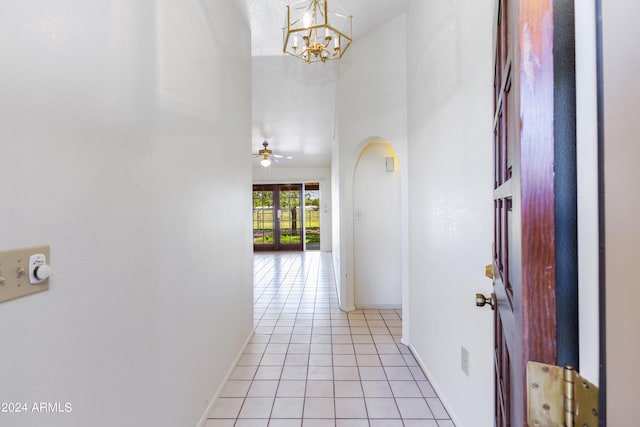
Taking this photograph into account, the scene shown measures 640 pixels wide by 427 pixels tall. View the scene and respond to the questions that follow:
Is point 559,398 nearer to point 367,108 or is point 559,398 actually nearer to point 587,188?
point 587,188

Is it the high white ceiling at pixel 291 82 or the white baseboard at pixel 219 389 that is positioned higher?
the high white ceiling at pixel 291 82

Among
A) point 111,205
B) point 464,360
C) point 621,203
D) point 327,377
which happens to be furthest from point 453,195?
point 111,205

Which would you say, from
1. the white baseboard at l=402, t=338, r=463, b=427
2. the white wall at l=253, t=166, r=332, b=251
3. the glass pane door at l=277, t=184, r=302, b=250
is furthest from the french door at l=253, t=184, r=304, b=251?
the white baseboard at l=402, t=338, r=463, b=427

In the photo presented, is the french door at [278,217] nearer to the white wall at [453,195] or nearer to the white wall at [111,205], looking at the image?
the white wall at [453,195]

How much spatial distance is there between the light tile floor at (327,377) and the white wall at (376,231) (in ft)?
0.86

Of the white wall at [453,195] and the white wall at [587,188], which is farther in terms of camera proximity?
the white wall at [453,195]

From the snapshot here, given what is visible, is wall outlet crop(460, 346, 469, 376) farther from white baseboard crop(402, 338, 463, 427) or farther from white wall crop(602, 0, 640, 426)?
white wall crop(602, 0, 640, 426)

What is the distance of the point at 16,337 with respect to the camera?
701 millimetres

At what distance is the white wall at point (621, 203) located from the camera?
0.33 meters

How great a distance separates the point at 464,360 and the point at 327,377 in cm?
101

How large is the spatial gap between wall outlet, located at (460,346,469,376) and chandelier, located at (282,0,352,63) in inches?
81.8

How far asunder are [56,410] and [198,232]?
981mm

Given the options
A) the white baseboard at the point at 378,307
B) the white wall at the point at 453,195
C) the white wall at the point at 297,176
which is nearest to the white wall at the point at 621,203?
the white wall at the point at 453,195

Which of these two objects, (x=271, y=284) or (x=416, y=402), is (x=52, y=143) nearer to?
(x=416, y=402)
